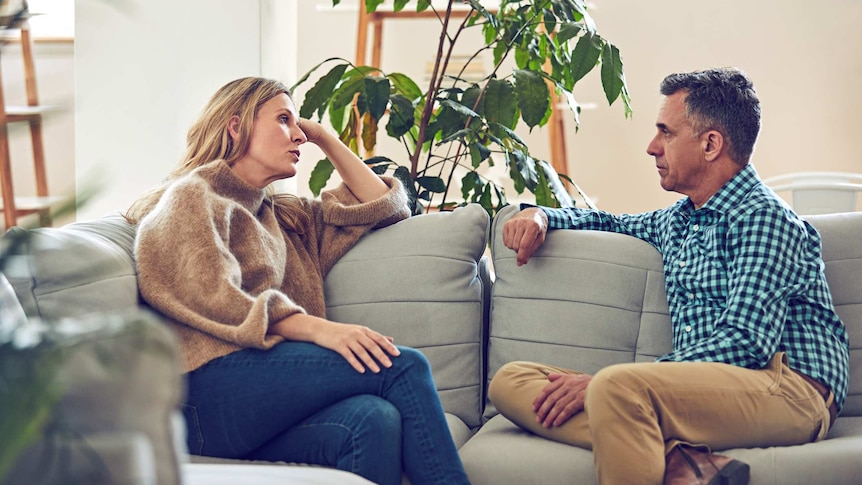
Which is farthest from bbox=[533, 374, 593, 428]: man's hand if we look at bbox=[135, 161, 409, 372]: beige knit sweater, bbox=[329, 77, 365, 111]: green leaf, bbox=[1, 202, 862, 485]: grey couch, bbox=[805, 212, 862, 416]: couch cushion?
bbox=[329, 77, 365, 111]: green leaf

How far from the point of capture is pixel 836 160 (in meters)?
4.28

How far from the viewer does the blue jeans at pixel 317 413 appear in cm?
153

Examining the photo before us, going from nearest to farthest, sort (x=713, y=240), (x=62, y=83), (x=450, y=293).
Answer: (x=713, y=240)
(x=450, y=293)
(x=62, y=83)

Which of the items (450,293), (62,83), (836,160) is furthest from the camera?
(836,160)

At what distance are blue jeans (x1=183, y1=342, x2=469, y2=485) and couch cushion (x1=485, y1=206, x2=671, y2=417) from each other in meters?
0.43

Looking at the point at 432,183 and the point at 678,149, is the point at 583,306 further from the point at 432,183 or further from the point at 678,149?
the point at 432,183

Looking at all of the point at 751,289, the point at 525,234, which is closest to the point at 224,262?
the point at 525,234

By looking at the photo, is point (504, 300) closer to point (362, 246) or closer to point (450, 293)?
point (450, 293)

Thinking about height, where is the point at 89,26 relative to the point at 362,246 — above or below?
above

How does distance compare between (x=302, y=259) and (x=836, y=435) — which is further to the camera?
(x=302, y=259)

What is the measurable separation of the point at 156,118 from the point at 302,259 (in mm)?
→ 907

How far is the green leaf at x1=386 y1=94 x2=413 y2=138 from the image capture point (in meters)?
2.41

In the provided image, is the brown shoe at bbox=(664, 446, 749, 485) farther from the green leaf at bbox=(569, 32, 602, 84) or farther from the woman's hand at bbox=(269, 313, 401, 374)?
the green leaf at bbox=(569, 32, 602, 84)

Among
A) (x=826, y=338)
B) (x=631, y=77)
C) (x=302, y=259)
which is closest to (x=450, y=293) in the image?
(x=302, y=259)
